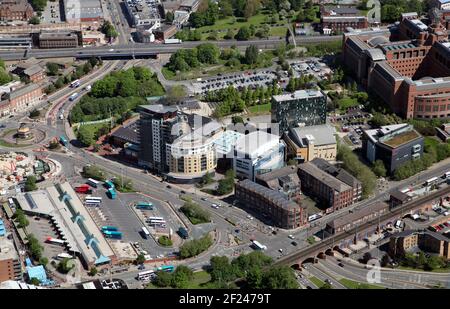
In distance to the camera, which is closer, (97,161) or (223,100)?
(97,161)

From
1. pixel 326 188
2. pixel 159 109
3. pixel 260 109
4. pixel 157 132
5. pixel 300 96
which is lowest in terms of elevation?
pixel 326 188

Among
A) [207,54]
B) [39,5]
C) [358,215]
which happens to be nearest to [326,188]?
[358,215]

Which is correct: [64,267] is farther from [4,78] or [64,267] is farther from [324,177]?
[4,78]

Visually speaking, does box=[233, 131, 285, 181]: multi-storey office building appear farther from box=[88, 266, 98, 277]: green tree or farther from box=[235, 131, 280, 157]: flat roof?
box=[88, 266, 98, 277]: green tree

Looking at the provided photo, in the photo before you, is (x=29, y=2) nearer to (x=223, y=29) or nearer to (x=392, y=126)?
(x=223, y=29)

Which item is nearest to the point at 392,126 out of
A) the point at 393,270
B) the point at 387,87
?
the point at 387,87

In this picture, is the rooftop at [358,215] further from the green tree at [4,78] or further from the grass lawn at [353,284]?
the green tree at [4,78]

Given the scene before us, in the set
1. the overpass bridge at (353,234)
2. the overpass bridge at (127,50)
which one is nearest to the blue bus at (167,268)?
the overpass bridge at (353,234)

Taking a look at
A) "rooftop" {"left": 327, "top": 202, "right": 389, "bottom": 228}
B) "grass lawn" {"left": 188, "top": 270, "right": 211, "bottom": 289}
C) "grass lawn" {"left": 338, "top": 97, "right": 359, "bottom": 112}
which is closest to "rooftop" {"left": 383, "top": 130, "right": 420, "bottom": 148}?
"rooftop" {"left": 327, "top": 202, "right": 389, "bottom": 228}
